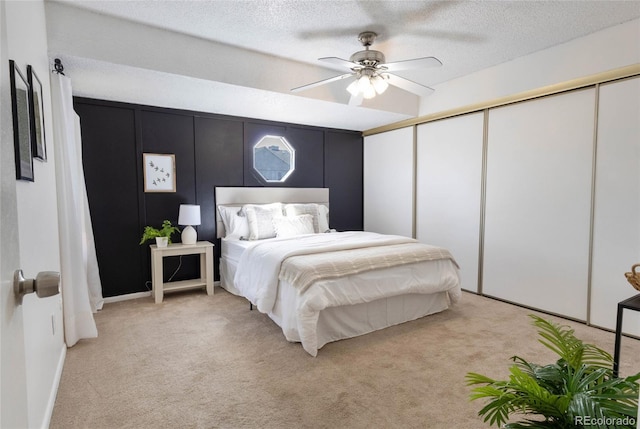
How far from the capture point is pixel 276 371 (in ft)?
7.86

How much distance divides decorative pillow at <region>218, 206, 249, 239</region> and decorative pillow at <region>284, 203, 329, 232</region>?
0.62 meters

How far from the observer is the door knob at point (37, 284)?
0.75 meters

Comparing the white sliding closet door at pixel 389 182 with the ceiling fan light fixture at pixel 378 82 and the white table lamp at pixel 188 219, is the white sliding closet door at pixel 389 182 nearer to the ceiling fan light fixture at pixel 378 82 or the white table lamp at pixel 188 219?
the ceiling fan light fixture at pixel 378 82

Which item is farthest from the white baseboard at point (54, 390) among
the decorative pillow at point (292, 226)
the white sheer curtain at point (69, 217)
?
the decorative pillow at point (292, 226)

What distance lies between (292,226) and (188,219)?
1.27 meters

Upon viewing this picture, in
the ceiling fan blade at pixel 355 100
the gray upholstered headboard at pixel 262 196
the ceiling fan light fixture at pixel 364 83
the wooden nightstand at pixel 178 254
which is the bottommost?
the wooden nightstand at pixel 178 254

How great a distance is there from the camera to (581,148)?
320 centimetres

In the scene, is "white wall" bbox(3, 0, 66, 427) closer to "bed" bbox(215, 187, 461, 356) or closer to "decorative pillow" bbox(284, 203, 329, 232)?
"bed" bbox(215, 187, 461, 356)

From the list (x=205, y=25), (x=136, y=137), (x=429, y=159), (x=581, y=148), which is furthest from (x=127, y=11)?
(x=581, y=148)

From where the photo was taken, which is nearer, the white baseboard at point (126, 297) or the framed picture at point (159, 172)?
the white baseboard at point (126, 297)

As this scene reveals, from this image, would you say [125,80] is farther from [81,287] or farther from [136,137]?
[81,287]

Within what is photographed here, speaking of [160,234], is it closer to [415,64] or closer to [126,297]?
[126,297]

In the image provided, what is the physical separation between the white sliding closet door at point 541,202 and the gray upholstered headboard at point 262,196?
2457mm

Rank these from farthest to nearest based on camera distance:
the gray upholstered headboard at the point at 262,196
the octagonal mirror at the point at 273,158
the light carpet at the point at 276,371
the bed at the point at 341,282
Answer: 1. the octagonal mirror at the point at 273,158
2. the gray upholstered headboard at the point at 262,196
3. the bed at the point at 341,282
4. the light carpet at the point at 276,371
